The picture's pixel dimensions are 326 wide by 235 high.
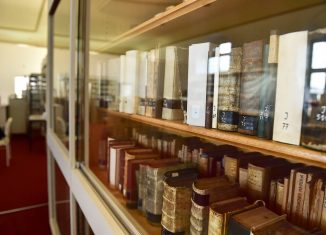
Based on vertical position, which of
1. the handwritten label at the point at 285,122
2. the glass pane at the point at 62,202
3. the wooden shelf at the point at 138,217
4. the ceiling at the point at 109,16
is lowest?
the glass pane at the point at 62,202

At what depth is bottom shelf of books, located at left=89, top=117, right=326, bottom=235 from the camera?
0.68m

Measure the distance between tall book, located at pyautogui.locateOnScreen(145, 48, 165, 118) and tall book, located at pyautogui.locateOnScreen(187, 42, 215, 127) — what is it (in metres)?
0.21

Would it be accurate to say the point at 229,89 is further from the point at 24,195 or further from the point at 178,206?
the point at 24,195

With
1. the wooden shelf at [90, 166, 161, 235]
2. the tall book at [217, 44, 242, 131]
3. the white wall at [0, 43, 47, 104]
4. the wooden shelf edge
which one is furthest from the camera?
the white wall at [0, 43, 47, 104]

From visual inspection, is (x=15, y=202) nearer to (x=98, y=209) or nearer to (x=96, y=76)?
(x=96, y=76)

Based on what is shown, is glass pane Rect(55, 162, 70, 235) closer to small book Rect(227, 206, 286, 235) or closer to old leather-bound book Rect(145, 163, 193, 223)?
old leather-bound book Rect(145, 163, 193, 223)

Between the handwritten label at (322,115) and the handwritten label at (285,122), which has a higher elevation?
the handwritten label at (322,115)

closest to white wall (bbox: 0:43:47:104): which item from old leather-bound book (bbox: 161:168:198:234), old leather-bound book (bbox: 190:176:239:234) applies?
old leather-bound book (bbox: 161:168:198:234)

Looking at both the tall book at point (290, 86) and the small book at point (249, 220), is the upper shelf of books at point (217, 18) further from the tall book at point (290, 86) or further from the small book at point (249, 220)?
the small book at point (249, 220)

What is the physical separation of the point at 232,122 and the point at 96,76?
4.20ft

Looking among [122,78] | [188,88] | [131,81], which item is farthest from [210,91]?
[122,78]

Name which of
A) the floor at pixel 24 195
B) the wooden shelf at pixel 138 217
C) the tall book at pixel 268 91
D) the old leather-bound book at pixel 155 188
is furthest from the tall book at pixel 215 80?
the floor at pixel 24 195

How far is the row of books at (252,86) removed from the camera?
53cm

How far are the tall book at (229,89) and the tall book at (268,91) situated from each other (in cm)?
8
